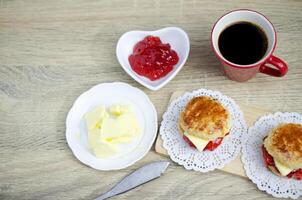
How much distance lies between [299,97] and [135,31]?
25.7 inches

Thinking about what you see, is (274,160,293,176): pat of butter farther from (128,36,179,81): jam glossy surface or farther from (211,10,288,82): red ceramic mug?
(128,36,179,81): jam glossy surface

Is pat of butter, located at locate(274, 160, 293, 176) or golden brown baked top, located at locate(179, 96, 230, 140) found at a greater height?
golden brown baked top, located at locate(179, 96, 230, 140)

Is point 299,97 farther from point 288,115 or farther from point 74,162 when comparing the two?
point 74,162

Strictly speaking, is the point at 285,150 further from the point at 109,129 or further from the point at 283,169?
the point at 109,129

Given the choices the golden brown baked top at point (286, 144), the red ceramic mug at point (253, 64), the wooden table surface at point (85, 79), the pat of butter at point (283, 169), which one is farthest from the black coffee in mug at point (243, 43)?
the pat of butter at point (283, 169)

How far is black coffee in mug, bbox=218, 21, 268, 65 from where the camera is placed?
Answer: 1.50 metres

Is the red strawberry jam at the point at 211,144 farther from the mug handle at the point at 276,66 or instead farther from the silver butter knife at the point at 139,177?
the mug handle at the point at 276,66

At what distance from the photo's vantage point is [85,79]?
167 centimetres

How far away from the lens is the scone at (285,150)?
1346 mm

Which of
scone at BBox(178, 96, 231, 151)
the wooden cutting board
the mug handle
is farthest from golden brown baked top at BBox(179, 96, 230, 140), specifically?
the mug handle

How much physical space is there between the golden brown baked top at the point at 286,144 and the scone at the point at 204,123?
148mm

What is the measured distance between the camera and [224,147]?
1.50 meters

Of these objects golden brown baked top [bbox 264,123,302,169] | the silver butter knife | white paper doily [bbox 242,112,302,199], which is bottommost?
the silver butter knife

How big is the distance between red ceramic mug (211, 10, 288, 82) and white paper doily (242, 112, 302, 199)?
161 mm
